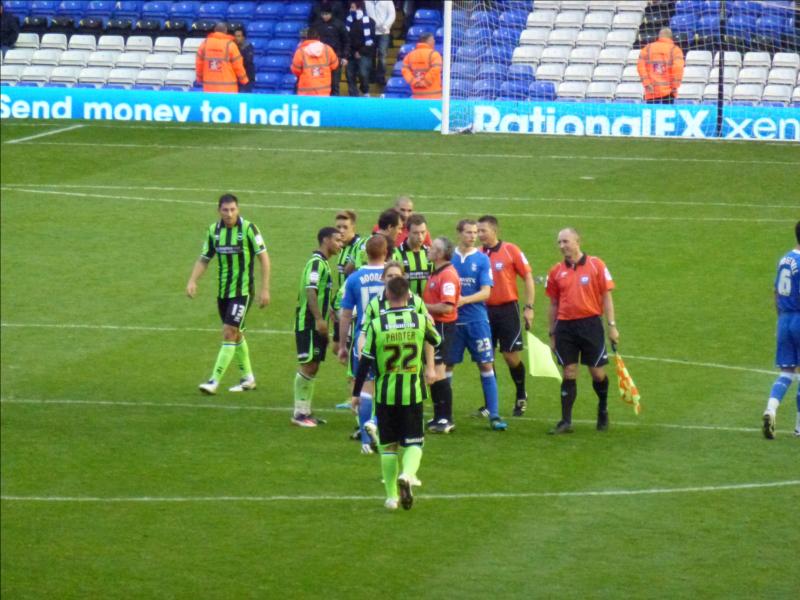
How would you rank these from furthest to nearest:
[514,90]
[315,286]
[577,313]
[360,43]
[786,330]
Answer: [360,43], [514,90], [315,286], [577,313], [786,330]

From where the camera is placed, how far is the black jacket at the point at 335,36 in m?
29.2

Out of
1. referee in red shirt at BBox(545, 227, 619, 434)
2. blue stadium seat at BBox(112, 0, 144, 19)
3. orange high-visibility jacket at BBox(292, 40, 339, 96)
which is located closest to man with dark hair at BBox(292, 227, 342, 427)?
referee in red shirt at BBox(545, 227, 619, 434)

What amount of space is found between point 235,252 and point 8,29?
18452mm

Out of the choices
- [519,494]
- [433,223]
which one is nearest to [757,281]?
[433,223]

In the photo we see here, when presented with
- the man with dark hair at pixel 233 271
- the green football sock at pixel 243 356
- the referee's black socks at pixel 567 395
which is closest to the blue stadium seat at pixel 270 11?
the man with dark hair at pixel 233 271

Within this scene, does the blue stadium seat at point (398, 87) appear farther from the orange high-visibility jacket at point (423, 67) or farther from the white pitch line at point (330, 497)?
the white pitch line at point (330, 497)

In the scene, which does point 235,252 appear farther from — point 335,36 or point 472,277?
point 335,36

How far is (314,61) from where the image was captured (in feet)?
94.6

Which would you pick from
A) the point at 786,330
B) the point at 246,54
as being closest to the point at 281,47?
the point at 246,54

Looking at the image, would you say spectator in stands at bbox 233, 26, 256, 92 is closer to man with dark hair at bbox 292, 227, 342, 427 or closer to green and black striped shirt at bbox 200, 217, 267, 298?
green and black striped shirt at bbox 200, 217, 267, 298

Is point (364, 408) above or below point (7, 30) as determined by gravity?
below

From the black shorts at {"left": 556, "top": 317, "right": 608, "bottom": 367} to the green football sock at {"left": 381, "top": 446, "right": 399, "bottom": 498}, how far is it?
2618mm

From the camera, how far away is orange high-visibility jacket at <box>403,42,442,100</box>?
27.8 m

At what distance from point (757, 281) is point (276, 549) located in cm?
1133
